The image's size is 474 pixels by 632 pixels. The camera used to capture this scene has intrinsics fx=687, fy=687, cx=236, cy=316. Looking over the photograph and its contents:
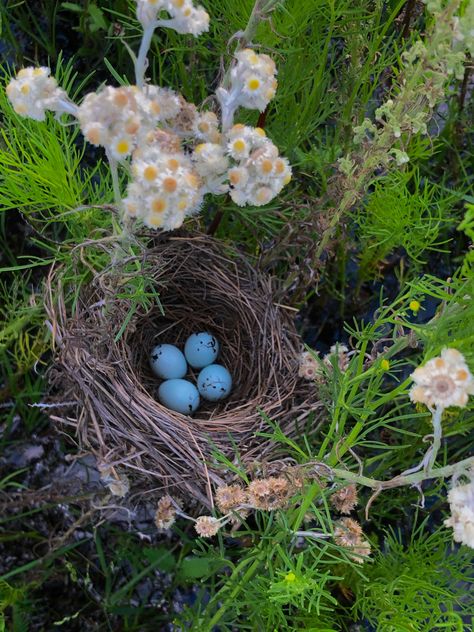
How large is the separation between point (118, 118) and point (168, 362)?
2.40ft

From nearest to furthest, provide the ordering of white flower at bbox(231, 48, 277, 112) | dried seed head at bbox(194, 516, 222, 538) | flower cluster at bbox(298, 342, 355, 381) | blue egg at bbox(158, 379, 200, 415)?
1. white flower at bbox(231, 48, 277, 112)
2. dried seed head at bbox(194, 516, 222, 538)
3. flower cluster at bbox(298, 342, 355, 381)
4. blue egg at bbox(158, 379, 200, 415)

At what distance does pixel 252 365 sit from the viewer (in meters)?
1.29

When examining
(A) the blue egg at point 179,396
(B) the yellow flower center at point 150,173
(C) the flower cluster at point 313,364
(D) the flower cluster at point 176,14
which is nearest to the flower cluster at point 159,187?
(B) the yellow flower center at point 150,173

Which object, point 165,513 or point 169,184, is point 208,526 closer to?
point 165,513

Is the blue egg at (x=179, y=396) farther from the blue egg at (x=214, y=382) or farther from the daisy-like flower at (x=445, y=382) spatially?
the daisy-like flower at (x=445, y=382)

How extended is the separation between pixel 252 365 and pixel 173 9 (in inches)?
29.3

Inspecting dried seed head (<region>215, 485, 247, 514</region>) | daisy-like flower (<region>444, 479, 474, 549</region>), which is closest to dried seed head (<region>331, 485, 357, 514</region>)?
dried seed head (<region>215, 485, 247, 514</region>)

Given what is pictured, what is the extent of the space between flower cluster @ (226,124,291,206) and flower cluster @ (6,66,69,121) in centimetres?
18

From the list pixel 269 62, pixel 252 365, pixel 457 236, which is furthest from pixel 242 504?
pixel 457 236

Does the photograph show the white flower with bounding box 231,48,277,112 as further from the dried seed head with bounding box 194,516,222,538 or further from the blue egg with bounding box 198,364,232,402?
the blue egg with bounding box 198,364,232,402

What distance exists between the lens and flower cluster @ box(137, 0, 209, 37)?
0.65 meters

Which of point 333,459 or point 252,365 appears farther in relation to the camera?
point 252,365

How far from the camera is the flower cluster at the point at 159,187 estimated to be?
62 centimetres

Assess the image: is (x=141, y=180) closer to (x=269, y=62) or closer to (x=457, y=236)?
(x=269, y=62)
